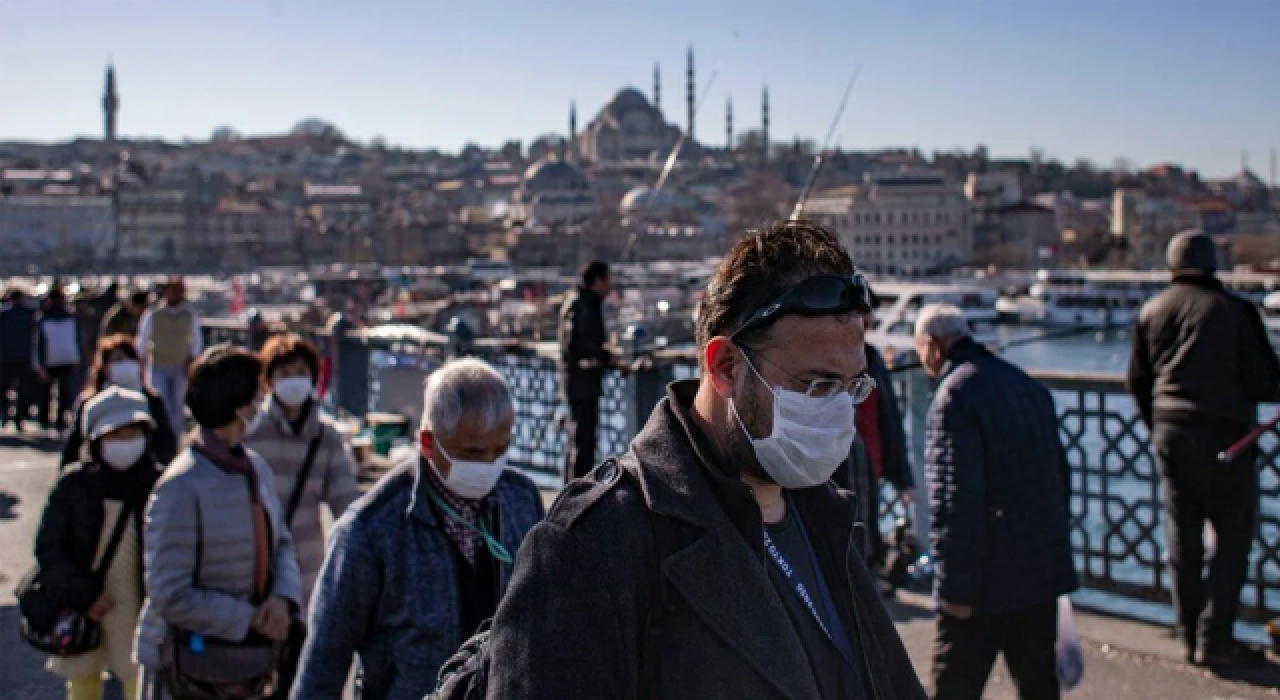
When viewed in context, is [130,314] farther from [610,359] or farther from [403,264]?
[403,264]

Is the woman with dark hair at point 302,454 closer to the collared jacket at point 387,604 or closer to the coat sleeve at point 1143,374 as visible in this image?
the collared jacket at point 387,604

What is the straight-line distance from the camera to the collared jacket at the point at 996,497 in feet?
9.98

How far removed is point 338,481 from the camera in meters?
3.54

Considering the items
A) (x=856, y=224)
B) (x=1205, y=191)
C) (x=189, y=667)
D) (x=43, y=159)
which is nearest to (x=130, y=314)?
(x=189, y=667)

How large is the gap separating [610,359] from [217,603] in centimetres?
346

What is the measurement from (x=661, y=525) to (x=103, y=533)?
2242mm

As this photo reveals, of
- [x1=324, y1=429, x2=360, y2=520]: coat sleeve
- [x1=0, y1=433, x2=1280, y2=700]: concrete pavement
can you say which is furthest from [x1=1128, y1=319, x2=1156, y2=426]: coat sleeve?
[x1=324, y1=429, x2=360, y2=520]: coat sleeve

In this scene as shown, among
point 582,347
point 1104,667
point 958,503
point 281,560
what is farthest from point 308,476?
point 582,347

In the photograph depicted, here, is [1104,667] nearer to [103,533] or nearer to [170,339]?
[103,533]

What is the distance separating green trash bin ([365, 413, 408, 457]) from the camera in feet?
25.2

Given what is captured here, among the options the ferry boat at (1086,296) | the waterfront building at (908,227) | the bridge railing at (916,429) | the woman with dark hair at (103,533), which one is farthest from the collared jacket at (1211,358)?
the waterfront building at (908,227)

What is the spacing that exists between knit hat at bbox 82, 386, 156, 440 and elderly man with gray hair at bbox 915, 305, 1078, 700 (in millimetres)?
1727

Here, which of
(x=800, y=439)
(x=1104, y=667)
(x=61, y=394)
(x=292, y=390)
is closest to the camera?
(x=800, y=439)

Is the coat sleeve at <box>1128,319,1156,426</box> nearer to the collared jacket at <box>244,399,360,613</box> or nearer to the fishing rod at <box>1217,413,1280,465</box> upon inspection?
the fishing rod at <box>1217,413,1280,465</box>
